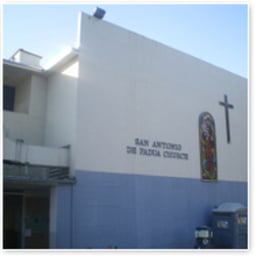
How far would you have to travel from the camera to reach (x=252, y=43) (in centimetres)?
759

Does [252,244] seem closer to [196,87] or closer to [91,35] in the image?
[91,35]

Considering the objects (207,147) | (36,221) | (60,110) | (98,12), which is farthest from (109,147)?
(207,147)

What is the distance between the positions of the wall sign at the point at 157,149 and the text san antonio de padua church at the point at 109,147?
39 millimetres

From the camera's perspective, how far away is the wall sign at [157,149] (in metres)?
13.9

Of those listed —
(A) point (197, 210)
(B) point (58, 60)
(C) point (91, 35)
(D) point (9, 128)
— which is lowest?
(A) point (197, 210)

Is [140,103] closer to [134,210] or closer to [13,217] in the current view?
[134,210]

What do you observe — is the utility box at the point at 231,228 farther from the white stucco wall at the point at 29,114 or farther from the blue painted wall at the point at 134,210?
the white stucco wall at the point at 29,114

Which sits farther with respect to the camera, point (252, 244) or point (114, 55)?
point (114, 55)

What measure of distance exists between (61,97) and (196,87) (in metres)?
6.28

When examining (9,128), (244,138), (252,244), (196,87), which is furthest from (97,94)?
(244,138)

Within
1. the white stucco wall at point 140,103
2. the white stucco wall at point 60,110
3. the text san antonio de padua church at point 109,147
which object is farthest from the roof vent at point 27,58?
the white stucco wall at point 140,103

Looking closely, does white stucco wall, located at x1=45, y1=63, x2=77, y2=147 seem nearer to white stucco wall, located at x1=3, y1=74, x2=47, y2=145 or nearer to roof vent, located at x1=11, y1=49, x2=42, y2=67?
white stucco wall, located at x1=3, y1=74, x2=47, y2=145

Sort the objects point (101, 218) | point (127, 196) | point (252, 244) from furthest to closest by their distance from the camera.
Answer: point (127, 196) → point (101, 218) → point (252, 244)

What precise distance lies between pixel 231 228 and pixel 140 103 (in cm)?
557
